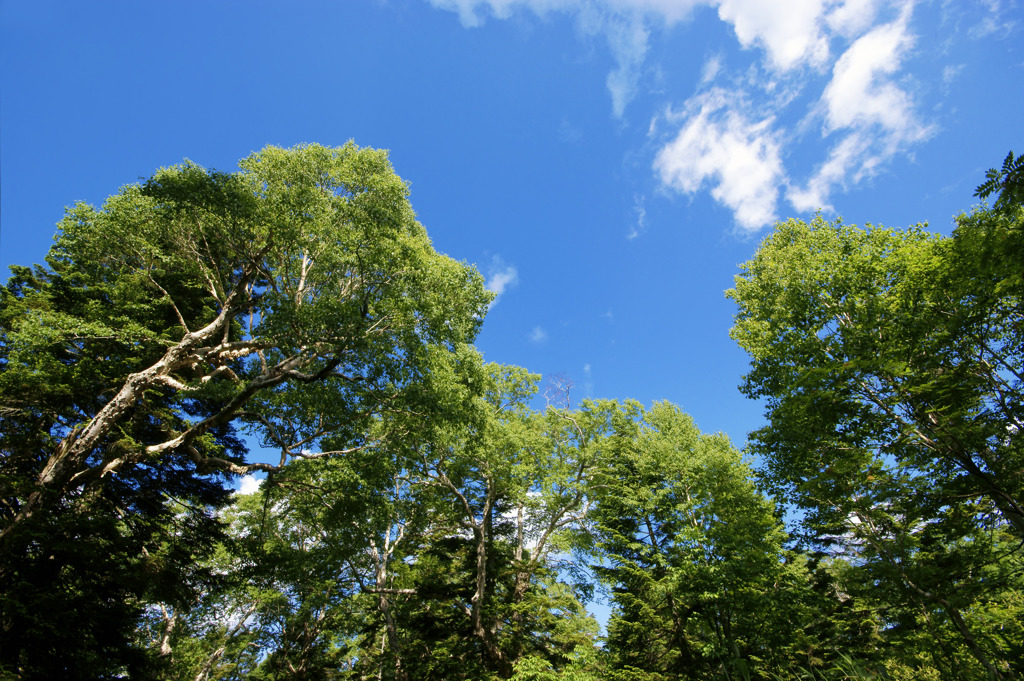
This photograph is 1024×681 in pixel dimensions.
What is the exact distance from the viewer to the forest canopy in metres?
9.01

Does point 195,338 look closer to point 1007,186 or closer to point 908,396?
point 1007,186

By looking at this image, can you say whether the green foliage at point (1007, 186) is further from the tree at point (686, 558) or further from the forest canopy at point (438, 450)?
the tree at point (686, 558)

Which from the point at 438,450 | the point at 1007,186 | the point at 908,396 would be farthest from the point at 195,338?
the point at 908,396

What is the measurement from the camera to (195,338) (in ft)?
35.7

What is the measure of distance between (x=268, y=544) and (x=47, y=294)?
12.1 m

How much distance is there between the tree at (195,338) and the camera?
959 centimetres

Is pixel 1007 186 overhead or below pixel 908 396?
below

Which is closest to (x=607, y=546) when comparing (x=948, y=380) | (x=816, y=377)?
(x=816, y=377)

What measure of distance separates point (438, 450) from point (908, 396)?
42.9ft

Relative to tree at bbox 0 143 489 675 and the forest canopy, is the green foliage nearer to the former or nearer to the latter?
the forest canopy

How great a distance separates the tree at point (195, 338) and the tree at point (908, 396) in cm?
911

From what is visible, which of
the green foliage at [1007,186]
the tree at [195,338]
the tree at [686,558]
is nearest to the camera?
the green foliage at [1007,186]

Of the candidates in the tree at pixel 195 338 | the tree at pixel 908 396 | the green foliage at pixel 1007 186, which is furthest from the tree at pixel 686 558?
the green foliage at pixel 1007 186

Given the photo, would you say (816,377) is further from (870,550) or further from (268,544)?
(268,544)
